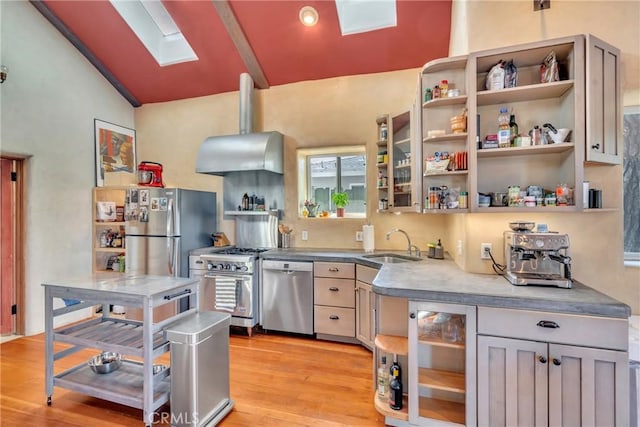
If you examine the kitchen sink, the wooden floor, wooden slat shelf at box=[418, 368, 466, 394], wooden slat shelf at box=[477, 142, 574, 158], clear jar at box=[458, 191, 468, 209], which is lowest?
the wooden floor

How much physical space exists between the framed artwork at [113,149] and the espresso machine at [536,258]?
4.91 meters

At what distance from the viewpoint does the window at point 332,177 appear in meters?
3.90

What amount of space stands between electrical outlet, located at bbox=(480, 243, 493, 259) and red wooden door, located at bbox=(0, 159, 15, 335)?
482 centimetres

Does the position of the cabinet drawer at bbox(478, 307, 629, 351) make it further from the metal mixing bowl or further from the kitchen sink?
the metal mixing bowl

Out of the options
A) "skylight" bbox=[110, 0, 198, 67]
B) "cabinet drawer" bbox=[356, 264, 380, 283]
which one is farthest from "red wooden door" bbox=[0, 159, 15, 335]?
"cabinet drawer" bbox=[356, 264, 380, 283]

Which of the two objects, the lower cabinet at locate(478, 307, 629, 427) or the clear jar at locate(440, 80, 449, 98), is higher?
the clear jar at locate(440, 80, 449, 98)

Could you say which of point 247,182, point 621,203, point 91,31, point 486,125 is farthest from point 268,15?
point 621,203

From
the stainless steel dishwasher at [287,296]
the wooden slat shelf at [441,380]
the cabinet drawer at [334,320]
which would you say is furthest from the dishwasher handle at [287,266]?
the wooden slat shelf at [441,380]

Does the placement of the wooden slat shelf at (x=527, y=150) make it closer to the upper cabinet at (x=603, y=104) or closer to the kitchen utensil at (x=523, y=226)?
the upper cabinet at (x=603, y=104)

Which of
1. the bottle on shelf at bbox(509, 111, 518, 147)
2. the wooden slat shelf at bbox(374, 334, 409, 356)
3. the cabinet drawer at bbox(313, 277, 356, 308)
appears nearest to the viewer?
the wooden slat shelf at bbox(374, 334, 409, 356)

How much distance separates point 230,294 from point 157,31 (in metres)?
3.55

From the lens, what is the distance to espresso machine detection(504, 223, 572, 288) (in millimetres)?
1853

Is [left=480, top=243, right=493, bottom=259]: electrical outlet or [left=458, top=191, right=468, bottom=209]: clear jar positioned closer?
[left=458, top=191, right=468, bottom=209]: clear jar

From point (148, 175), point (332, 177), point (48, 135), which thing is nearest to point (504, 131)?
point (332, 177)
